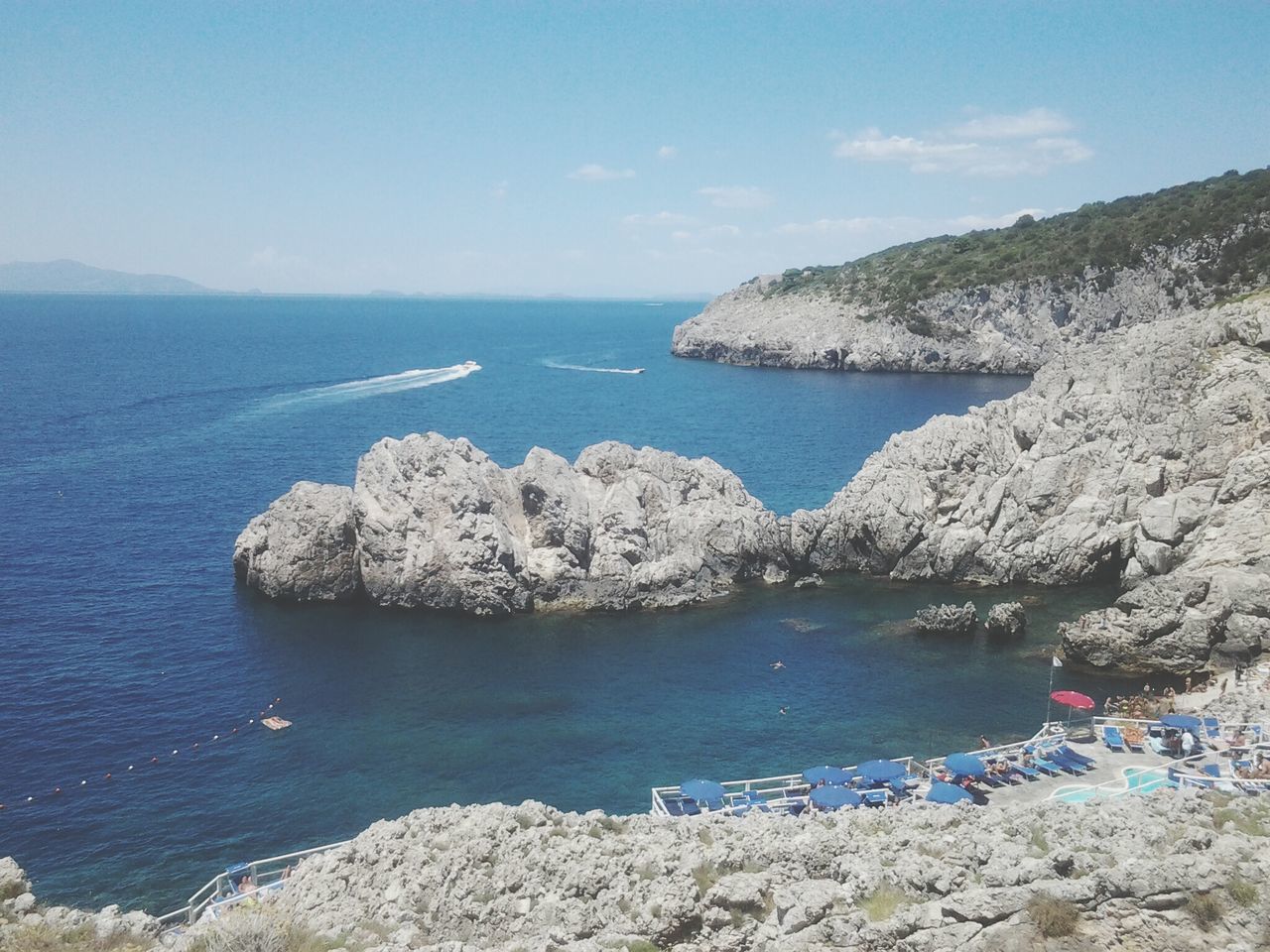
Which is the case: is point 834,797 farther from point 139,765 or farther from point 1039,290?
point 1039,290

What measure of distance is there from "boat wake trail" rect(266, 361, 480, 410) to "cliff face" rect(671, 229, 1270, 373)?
64.0 metres

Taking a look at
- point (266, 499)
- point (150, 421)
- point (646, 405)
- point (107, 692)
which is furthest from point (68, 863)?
point (646, 405)

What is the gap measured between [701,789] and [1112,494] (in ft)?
132

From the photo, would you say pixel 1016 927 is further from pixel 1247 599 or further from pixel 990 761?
pixel 1247 599

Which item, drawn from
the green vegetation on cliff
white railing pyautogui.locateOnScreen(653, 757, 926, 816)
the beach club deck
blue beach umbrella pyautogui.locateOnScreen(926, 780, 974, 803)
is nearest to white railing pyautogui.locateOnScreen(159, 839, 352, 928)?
white railing pyautogui.locateOnScreen(653, 757, 926, 816)

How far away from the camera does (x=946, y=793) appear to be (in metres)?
29.9

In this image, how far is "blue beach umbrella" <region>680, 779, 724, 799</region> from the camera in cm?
3234

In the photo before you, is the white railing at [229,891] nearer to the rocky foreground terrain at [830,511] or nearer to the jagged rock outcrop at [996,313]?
the rocky foreground terrain at [830,511]

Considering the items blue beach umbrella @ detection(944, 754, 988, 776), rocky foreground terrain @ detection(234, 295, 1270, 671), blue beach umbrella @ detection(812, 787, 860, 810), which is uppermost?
rocky foreground terrain @ detection(234, 295, 1270, 671)

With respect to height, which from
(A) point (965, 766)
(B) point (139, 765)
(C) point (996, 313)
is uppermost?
(C) point (996, 313)

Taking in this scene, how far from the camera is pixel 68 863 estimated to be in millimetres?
32438

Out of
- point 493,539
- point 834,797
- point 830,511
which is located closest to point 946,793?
point 834,797

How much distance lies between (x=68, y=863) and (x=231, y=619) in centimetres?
2396

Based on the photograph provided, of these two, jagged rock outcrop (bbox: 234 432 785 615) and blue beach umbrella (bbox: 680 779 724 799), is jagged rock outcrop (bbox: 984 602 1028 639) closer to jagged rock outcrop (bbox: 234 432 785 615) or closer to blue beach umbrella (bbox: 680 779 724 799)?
jagged rock outcrop (bbox: 234 432 785 615)
